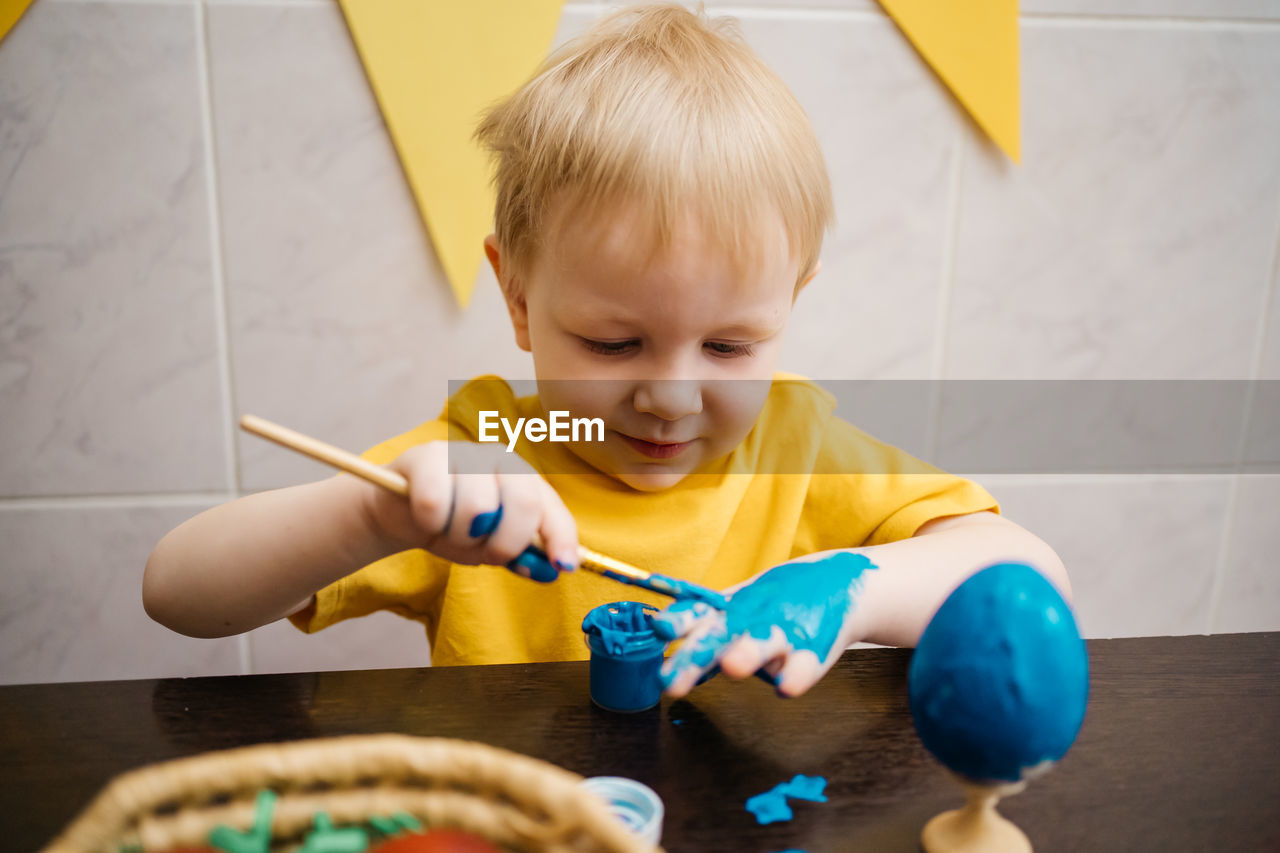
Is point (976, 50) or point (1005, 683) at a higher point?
point (976, 50)

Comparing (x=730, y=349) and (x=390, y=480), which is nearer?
(x=390, y=480)

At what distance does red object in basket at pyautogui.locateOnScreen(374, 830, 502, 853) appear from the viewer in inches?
12.3

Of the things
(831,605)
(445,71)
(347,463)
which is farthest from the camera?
(445,71)

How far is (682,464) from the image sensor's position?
2.50 ft

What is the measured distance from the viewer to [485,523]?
48 centimetres

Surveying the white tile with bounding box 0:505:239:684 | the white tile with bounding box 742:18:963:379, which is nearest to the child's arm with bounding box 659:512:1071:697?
the white tile with bounding box 742:18:963:379

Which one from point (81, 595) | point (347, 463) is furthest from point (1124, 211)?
point (81, 595)

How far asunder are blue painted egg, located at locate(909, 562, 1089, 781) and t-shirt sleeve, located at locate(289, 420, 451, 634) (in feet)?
1.54

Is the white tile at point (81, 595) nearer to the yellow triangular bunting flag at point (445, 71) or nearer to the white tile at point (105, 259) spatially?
the white tile at point (105, 259)

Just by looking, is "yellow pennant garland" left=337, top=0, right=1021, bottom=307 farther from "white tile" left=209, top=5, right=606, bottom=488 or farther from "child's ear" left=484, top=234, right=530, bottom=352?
"child's ear" left=484, top=234, right=530, bottom=352

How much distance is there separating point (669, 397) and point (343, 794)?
37cm

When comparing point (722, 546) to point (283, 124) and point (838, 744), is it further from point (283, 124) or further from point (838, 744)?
point (283, 124)

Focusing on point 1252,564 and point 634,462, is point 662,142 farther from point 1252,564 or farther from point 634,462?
point 1252,564

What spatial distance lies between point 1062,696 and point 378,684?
0.40 m
